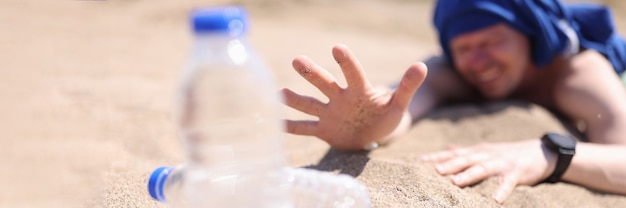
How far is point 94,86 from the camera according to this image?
288 centimetres

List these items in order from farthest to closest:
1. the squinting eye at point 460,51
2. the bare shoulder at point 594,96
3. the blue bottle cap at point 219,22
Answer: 1. the squinting eye at point 460,51
2. the bare shoulder at point 594,96
3. the blue bottle cap at point 219,22

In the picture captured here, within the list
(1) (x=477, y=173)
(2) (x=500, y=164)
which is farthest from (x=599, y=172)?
(1) (x=477, y=173)

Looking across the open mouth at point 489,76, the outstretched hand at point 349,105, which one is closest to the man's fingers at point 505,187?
the outstretched hand at point 349,105

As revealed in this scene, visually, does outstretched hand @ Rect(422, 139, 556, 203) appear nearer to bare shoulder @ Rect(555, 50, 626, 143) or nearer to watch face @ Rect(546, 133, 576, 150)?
watch face @ Rect(546, 133, 576, 150)

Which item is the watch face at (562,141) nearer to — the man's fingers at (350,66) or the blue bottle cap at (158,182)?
the man's fingers at (350,66)

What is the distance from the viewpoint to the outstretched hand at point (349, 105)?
55.6 inches

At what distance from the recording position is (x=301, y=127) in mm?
1525

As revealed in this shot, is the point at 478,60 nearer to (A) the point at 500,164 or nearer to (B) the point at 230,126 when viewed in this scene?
(A) the point at 500,164

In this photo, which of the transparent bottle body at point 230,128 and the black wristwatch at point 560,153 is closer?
the transparent bottle body at point 230,128

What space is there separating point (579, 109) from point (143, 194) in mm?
1731

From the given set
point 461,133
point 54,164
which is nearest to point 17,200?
point 54,164

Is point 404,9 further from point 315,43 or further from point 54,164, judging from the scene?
point 54,164

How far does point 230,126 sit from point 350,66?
0.47 metres

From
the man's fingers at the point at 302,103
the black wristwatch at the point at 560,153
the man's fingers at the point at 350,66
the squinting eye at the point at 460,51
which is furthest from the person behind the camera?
the squinting eye at the point at 460,51
